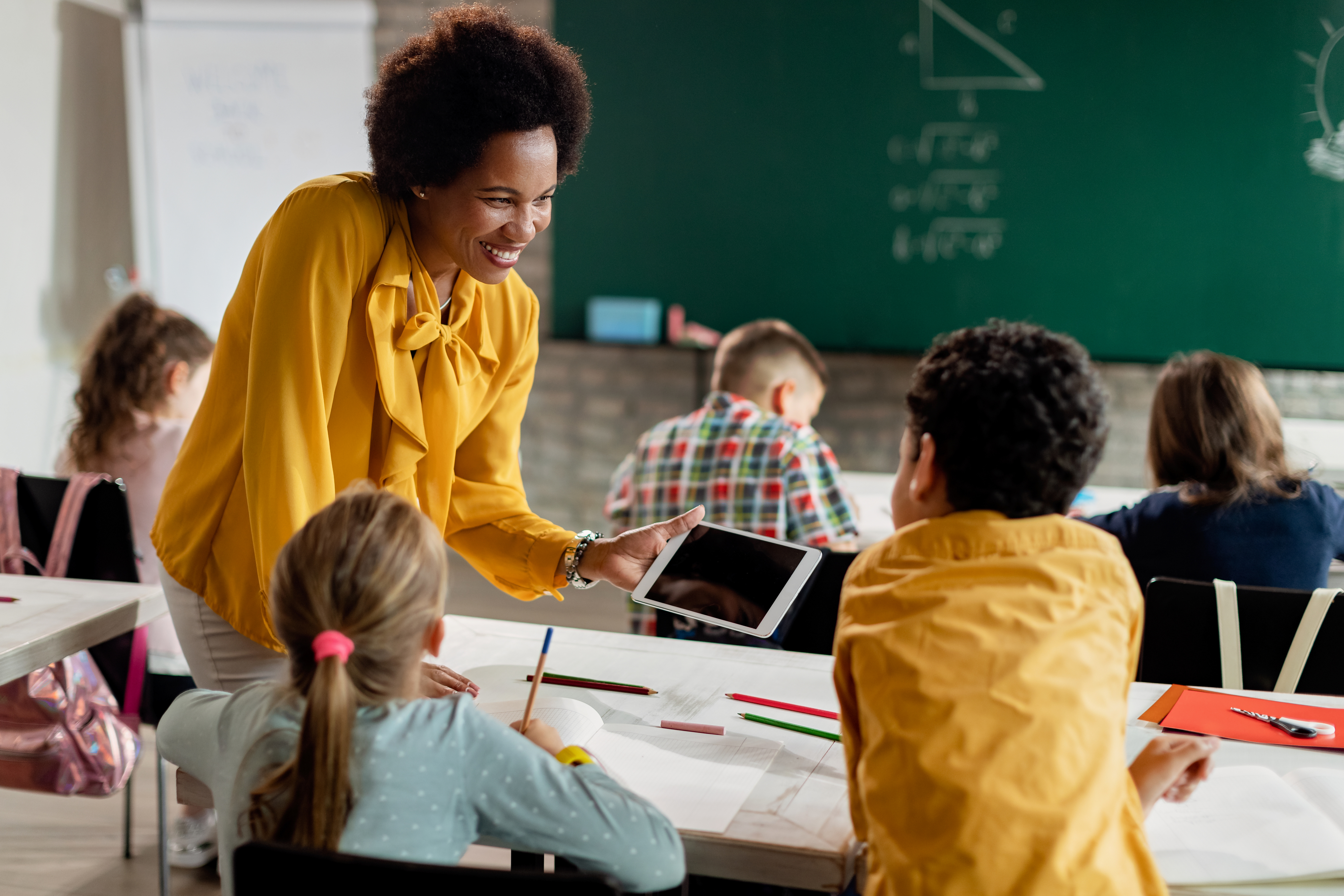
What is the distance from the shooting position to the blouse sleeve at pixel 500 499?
166 cm

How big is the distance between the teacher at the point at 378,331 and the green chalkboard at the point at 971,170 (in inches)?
103

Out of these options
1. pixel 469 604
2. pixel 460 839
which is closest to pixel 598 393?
pixel 469 604

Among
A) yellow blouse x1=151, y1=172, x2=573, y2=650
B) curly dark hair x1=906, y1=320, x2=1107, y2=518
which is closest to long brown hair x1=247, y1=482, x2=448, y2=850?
yellow blouse x1=151, y1=172, x2=573, y2=650

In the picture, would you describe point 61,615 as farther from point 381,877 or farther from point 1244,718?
point 1244,718

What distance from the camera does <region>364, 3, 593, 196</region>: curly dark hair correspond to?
1.39m

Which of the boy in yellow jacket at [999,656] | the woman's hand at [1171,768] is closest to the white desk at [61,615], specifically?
the boy in yellow jacket at [999,656]

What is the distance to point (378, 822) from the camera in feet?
3.25

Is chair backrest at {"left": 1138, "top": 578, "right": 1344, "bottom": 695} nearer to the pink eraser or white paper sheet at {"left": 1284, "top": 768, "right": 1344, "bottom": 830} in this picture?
white paper sheet at {"left": 1284, "top": 768, "right": 1344, "bottom": 830}

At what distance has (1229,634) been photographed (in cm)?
170

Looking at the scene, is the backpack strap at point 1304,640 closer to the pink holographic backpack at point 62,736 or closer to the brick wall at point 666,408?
the pink holographic backpack at point 62,736

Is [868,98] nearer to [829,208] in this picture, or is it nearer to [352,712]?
[829,208]

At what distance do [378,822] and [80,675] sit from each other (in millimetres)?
1316

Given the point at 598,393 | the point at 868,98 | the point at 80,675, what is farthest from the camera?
the point at 598,393

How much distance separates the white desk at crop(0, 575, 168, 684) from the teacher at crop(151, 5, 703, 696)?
27 centimetres
